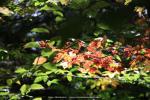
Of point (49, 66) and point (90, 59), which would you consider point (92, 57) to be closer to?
point (90, 59)

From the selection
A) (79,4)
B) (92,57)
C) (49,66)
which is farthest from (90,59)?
(79,4)

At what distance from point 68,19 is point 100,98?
12.3 ft

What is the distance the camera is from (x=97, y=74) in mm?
4762

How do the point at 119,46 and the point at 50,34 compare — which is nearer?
the point at 50,34

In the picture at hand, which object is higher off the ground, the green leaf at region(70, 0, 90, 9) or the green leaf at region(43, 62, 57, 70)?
the green leaf at region(70, 0, 90, 9)

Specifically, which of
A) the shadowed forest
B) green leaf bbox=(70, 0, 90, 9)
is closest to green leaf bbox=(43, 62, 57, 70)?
the shadowed forest

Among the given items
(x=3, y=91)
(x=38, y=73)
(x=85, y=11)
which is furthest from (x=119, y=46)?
(x=85, y=11)

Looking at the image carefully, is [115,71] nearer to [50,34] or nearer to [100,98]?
[100,98]

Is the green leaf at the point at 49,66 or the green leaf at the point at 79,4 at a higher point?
the green leaf at the point at 79,4

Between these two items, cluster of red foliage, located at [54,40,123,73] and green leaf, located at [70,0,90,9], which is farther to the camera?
cluster of red foliage, located at [54,40,123,73]

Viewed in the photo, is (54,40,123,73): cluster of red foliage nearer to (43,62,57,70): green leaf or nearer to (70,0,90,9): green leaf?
(43,62,57,70): green leaf

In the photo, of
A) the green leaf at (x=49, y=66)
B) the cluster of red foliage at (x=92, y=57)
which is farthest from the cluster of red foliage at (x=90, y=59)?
the green leaf at (x=49, y=66)

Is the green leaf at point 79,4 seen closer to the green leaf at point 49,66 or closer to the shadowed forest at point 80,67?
the shadowed forest at point 80,67

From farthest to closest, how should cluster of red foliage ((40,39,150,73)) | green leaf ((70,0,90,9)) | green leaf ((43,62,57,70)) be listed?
cluster of red foliage ((40,39,150,73)) < green leaf ((43,62,57,70)) < green leaf ((70,0,90,9))
